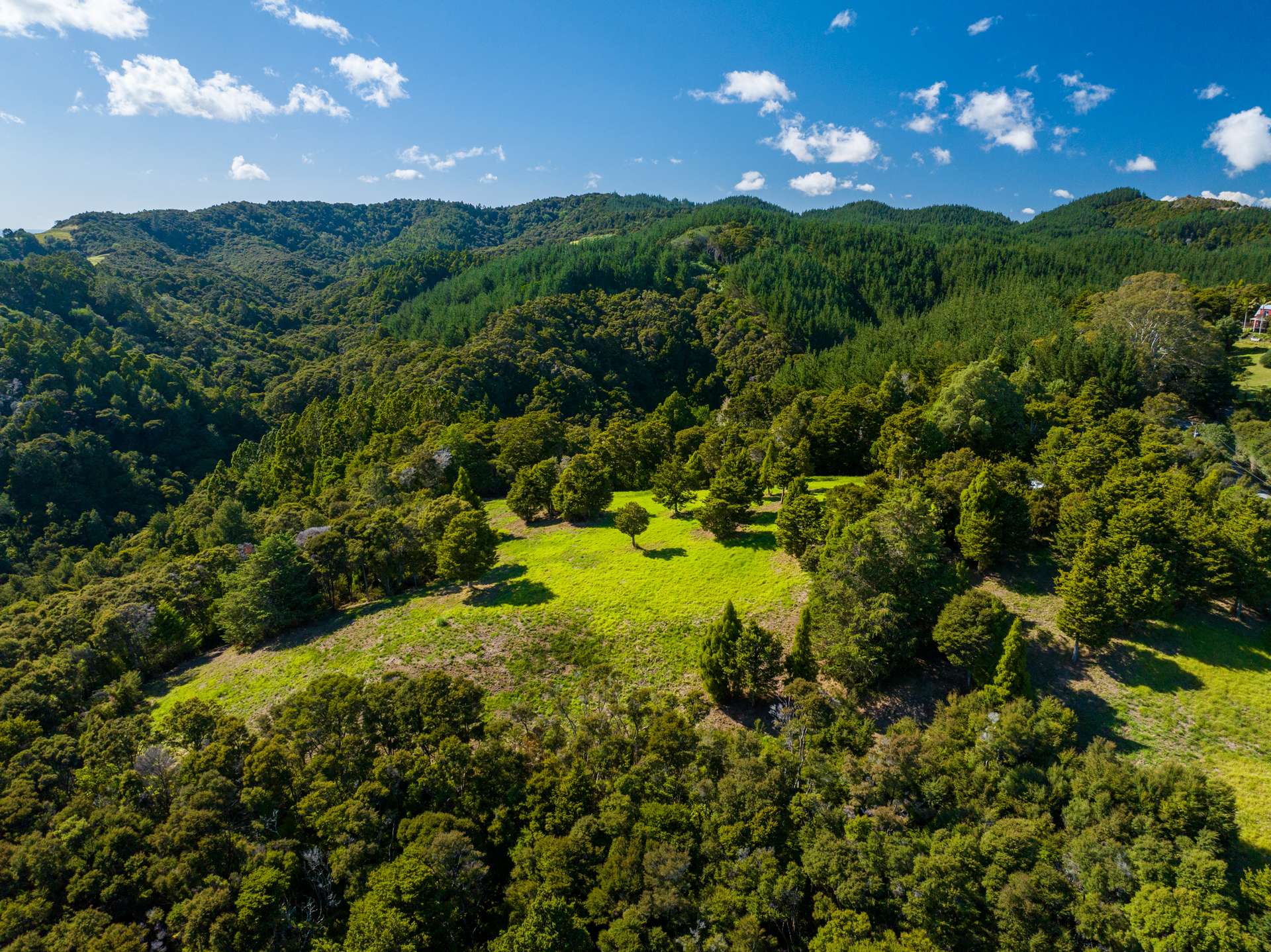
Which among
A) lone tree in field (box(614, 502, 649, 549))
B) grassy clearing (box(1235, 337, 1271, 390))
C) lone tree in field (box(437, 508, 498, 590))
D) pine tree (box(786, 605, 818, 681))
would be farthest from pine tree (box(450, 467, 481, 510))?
grassy clearing (box(1235, 337, 1271, 390))

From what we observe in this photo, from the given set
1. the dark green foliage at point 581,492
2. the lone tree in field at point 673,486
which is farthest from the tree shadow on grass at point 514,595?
the lone tree in field at point 673,486

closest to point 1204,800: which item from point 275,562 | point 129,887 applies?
point 129,887

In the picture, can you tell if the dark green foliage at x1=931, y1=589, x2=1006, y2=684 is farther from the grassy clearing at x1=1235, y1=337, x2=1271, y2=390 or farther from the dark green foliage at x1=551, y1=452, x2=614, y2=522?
the grassy clearing at x1=1235, y1=337, x2=1271, y2=390

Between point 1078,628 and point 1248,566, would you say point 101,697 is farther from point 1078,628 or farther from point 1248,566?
point 1248,566

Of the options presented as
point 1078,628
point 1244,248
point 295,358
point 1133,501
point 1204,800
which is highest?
point 1244,248

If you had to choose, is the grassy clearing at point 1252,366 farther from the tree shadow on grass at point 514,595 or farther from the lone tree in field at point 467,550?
the lone tree in field at point 467,550

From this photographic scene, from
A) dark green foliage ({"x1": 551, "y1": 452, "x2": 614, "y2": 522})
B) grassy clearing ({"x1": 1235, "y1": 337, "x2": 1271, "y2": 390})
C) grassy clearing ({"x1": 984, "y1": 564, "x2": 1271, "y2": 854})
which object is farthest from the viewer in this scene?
grassy clearing ({"x1": 1235, "y1": 337, "x2": 1271, "y2": 390})
